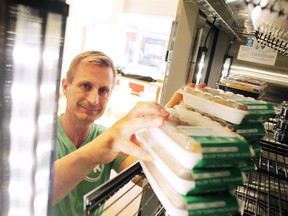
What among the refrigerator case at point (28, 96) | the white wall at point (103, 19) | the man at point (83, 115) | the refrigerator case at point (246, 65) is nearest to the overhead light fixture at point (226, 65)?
the refrigerator case at point (246, 65)

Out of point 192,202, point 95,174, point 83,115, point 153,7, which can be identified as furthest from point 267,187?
point 153,7

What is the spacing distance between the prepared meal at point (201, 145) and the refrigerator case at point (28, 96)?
0.23 metres

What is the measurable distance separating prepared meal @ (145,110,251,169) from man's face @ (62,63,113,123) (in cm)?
69

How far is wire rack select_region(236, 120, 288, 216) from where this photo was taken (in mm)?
789

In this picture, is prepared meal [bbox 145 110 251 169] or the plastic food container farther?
the plastic food container

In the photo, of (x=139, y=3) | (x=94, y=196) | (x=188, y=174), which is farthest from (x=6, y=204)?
(x=139, y=3)

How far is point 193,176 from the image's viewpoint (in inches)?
17.5

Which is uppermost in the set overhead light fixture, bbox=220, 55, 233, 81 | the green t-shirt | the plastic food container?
overhead light fixture, bbox=220, 55, 233, 81

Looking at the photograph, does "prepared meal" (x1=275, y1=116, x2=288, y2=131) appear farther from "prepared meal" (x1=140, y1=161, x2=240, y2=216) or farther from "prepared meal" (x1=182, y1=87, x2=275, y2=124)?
"prepared meal" (x1=140, y1=161, x2=240, y2=216)

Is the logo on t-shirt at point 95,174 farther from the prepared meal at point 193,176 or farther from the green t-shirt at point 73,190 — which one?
the prepared meal at point 193,176

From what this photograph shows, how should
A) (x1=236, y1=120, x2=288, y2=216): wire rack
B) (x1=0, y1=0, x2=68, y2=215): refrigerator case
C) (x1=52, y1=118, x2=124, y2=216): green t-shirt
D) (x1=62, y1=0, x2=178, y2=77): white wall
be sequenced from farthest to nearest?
(x1=62, y1=0, x2=178, y2=77): white wall < (x1=52, y1=118, x2=124, y2=216): green t-shirt < (x1=236, y1=120, x2=288, y2=216): wire rack < (x1=0, y1=0, x2=68, y2=215): refrigerator case

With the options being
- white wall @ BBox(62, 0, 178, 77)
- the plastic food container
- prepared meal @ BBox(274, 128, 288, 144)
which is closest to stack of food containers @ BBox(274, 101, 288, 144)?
prepared meal @ BBox(274, 128, 288, 144)

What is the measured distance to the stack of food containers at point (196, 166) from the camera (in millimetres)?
436

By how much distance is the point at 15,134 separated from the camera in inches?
12.5
